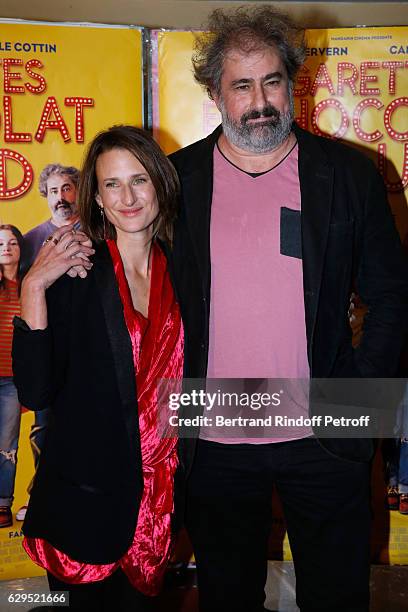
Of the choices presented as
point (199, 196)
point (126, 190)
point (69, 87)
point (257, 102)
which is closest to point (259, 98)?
point (257, 102)

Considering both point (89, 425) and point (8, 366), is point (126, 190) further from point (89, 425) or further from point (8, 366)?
point (8, 366)

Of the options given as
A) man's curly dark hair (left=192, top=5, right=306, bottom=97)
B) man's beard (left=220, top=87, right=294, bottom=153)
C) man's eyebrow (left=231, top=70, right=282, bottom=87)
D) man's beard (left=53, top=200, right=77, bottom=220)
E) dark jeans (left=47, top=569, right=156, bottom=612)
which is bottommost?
dark jeans (left=47, top=569, right=156, bottom=612)

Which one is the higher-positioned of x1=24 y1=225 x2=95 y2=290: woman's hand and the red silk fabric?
x1=24 y1=225 x2=95 y2=290: woman's hand

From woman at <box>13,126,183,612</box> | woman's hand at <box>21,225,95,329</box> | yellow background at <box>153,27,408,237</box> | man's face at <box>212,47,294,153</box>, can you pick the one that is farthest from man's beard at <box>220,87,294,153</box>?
yellow background at <box>153,27,408,237</box>

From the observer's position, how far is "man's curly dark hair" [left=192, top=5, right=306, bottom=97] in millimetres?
1868

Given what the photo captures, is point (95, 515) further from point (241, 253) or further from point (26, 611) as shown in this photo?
point (26, 611)

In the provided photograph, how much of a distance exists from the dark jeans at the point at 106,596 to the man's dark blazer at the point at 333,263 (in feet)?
1.16

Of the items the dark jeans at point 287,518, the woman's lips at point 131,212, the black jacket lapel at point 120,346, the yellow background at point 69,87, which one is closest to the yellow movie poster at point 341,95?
the yellow background at point 69,87

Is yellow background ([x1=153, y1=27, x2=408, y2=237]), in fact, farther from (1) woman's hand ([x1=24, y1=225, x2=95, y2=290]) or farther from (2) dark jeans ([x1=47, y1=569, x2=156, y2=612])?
(2) dark jeans ([x1=47, y1=569, x2=156, y2=612])

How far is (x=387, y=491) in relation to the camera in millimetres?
2865

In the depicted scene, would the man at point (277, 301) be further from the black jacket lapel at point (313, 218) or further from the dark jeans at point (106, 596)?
the dark jeans at point (106, 596)

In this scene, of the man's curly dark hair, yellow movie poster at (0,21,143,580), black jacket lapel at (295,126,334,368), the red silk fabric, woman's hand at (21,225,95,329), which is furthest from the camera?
yellow movie poster at (0,21,143,580)

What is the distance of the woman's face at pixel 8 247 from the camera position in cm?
265

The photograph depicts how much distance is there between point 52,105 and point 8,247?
0.57 m
